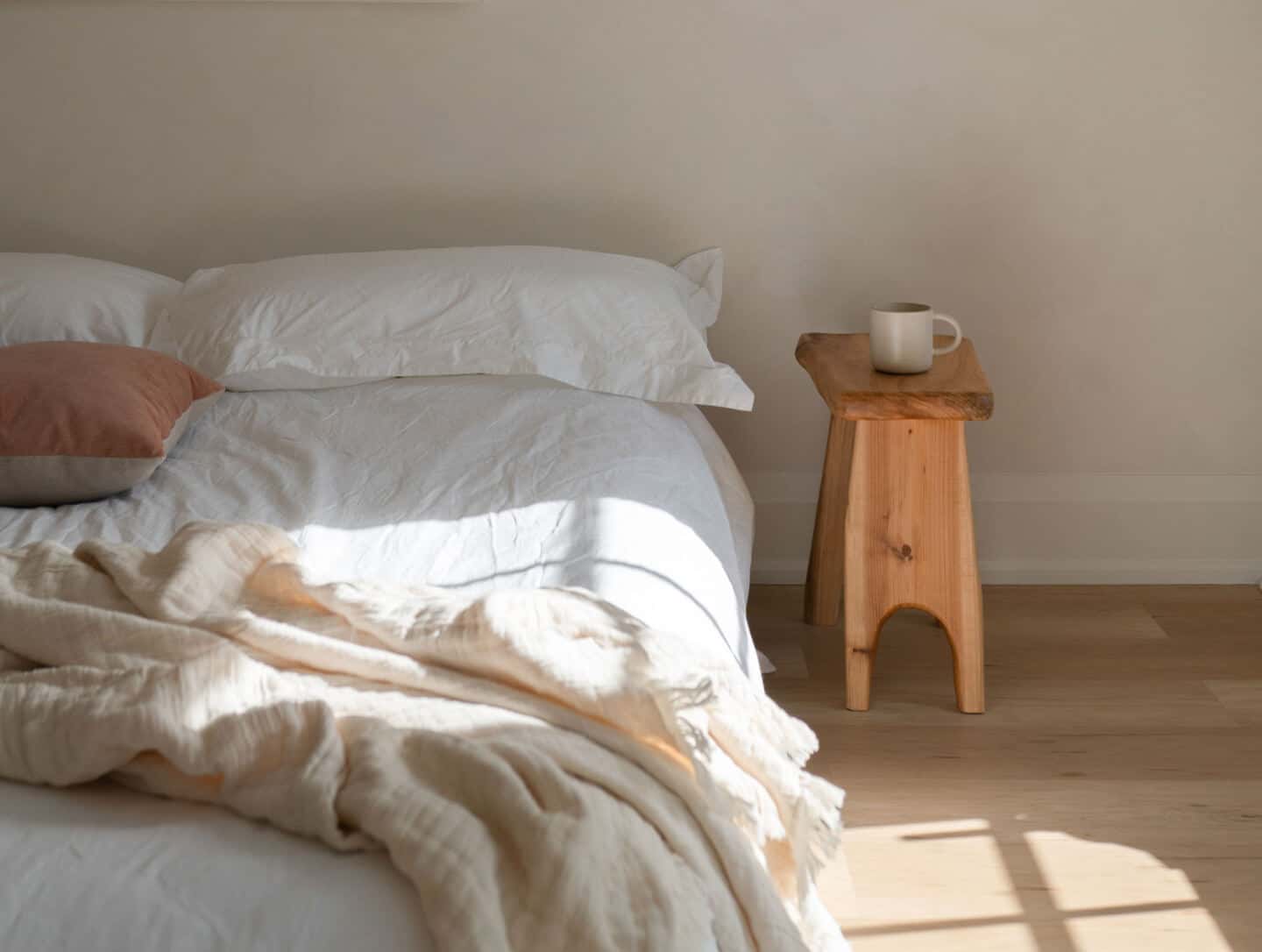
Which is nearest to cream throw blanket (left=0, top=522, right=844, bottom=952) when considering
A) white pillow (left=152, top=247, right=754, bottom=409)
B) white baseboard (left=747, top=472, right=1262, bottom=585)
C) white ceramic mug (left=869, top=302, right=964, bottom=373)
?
white pillow (left=152, top=247, right=754, bottom=409)

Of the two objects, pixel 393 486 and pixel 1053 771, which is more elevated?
pixel 393 486

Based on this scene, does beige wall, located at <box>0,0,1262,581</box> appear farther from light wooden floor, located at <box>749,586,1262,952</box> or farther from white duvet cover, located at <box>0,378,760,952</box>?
white duvet cover, located at <box>0,378,760,952</box>

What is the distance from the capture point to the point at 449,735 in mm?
1010

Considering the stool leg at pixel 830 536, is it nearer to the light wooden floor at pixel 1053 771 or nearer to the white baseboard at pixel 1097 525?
the light wooden floor at pixel 1053 771

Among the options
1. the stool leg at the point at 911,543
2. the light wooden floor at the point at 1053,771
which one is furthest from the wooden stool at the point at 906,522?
the light wooden floor at the point at 1053,771

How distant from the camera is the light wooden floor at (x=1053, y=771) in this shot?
66.2 inches

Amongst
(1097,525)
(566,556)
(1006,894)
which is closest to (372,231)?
(566,556)

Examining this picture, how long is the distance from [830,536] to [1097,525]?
1.97ft

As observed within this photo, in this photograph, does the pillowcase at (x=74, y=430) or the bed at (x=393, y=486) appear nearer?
the bed at (x=393, y=486)

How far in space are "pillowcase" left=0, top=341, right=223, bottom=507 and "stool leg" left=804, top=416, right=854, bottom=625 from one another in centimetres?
116

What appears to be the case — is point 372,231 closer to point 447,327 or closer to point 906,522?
point 447,327

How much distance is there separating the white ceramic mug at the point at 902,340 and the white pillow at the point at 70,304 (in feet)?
3.77

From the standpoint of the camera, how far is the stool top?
2080 millimetres

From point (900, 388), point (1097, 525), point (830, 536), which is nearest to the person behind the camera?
point (900, 388)
